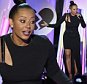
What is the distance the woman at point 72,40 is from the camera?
4.04m

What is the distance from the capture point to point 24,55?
131 cm

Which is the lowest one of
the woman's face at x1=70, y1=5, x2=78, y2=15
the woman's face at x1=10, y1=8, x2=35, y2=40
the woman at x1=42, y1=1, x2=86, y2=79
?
the woman at x1=42, y1=1, x2=86, y2=79

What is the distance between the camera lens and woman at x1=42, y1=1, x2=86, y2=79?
4.04 m

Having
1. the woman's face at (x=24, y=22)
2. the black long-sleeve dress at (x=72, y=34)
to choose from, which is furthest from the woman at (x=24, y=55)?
the black long-sleeve dress at (x=72, y=34)

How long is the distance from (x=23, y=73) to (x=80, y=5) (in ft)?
9.93

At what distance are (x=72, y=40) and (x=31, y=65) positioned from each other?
281 centimetres

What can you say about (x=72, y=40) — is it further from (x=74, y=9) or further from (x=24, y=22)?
(x=24, y=22)

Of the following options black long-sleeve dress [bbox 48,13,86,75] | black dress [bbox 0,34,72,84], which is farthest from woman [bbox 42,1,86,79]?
black dress [bbox 0,34,72,84]

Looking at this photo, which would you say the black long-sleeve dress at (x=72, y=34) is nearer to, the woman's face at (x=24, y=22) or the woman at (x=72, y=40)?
the woman at (x=72, y=40)

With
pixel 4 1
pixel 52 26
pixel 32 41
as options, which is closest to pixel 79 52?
pixel 52 26

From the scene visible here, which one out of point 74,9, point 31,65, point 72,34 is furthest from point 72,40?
point 31,65

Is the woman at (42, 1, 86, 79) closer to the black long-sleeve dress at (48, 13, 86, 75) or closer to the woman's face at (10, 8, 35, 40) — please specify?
the black long-sleeve dress at (48, 13, 86, 75)

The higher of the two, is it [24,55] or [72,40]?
[24,55]

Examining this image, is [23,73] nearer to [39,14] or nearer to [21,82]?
[21,82]
